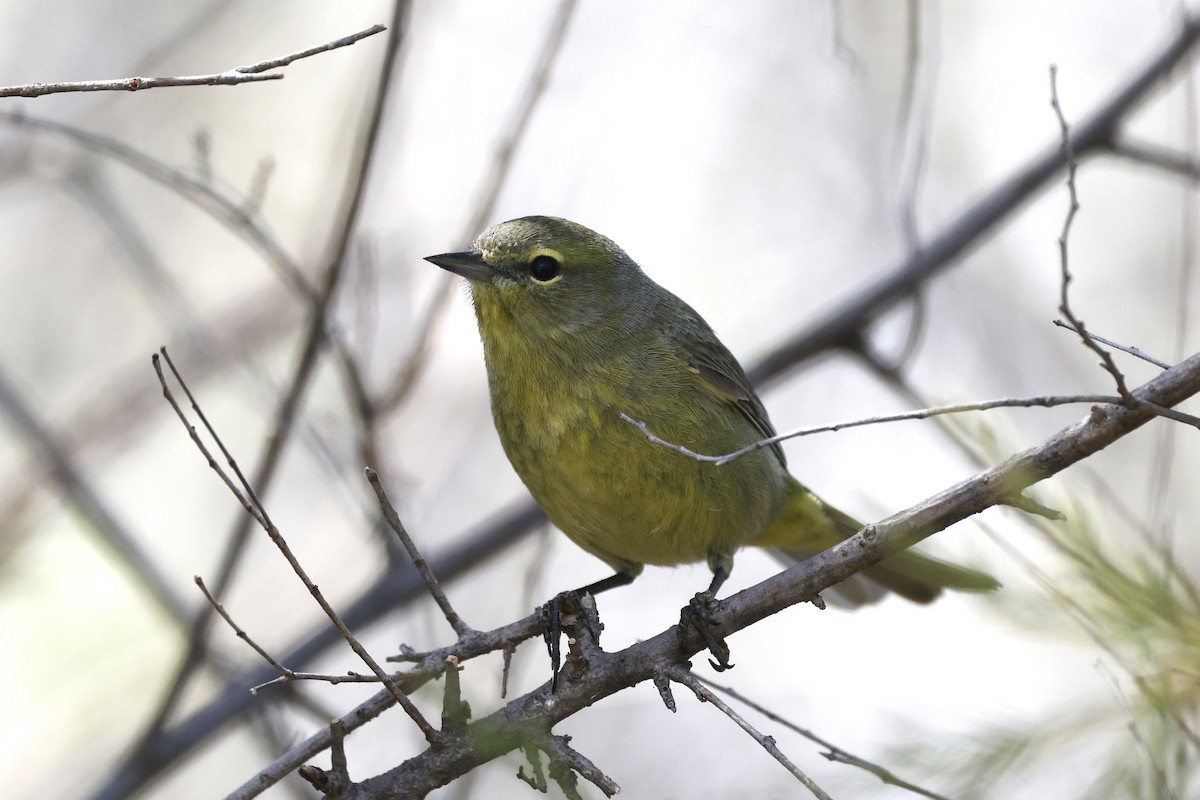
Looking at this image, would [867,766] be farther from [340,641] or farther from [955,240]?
[955,240]

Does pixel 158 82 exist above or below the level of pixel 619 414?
above

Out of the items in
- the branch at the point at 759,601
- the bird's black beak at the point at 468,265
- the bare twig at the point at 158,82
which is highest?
the bird's black beak at the point at 468,265

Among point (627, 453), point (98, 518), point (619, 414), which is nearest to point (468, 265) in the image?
point (619, 414)

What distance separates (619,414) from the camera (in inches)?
156

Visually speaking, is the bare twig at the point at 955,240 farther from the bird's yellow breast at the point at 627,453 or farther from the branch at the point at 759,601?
the branch at the point at 759,601

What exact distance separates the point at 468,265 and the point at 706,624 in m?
1.73

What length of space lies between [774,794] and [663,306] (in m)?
2.25

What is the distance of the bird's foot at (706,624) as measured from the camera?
3.24 metres

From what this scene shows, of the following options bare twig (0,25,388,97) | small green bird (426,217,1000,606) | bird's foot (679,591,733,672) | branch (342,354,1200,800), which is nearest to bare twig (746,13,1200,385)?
small green bird (426,217,1000,606)

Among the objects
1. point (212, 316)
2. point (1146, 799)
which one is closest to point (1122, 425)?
point (1146, 799)

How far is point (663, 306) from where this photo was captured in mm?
4777

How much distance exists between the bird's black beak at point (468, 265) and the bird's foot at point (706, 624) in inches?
59.8


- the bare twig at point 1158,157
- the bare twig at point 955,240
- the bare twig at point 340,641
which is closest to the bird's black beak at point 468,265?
the bare twig at point 340,641

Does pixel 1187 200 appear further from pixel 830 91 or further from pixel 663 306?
pixel 830 91
